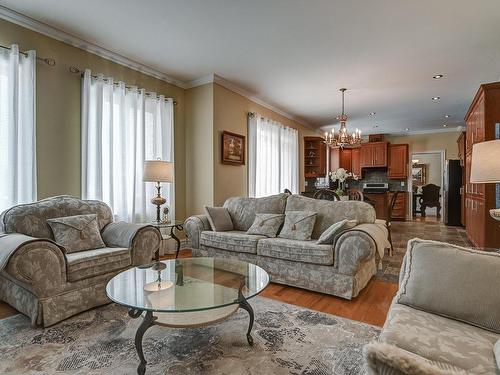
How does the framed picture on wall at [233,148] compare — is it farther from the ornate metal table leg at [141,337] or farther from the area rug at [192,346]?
the ornate metal table leg at [141,337]

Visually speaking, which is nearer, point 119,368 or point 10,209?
point 119,368

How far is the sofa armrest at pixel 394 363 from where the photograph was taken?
24.4 inches

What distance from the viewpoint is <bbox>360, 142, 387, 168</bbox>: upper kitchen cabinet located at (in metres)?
8.75

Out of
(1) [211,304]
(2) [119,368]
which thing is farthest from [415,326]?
(2) [119,368]

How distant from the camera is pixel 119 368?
65.1 inches

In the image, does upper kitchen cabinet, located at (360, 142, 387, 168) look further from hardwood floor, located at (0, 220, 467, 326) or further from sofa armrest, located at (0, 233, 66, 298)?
sofa armrest, located at (0, 233, 66, 298)

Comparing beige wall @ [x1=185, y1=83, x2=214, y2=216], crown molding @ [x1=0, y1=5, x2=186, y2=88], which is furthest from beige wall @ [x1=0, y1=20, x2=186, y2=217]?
beige wall @ [x1=185, y1=83, x2=214, y2=216]

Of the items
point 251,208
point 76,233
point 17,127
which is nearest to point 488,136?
point 251,208

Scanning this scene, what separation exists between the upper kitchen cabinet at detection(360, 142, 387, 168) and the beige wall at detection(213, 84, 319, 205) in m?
4.83

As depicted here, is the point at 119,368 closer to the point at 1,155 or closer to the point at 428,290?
the point at 428,290

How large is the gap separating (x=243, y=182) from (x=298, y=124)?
9.58 feet

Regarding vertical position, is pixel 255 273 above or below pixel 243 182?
below

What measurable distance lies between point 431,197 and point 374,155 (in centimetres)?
276

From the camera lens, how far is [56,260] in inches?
85.7
